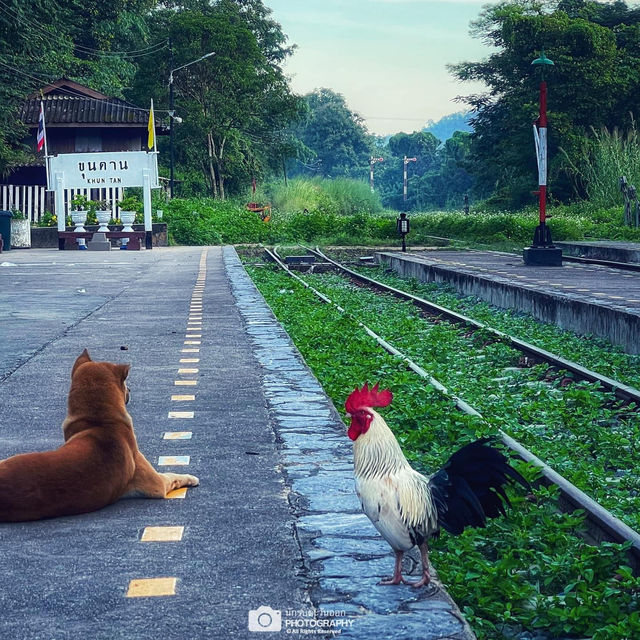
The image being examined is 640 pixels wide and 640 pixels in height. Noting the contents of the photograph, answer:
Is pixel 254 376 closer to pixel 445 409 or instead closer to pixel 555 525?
pixel 445 409

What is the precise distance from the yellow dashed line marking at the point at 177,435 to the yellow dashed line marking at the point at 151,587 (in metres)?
2.47

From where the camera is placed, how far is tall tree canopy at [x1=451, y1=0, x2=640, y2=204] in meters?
48.0

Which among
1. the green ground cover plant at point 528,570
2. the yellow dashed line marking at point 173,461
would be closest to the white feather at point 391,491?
the green ground cover plant at point 528,570

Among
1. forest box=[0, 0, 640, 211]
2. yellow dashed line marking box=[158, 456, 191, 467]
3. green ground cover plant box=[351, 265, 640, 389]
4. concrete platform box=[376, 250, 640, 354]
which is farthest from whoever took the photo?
forest box=[0, 0, 640, 211]

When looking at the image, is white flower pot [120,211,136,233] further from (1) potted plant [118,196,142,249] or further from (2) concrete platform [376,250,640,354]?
(2) concrete platform [376,250,640,354]

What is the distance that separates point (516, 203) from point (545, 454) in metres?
49.1

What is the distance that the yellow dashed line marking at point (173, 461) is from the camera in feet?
18.2

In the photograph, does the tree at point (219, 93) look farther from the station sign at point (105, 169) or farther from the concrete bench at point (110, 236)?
the station sign at point (105, 169)

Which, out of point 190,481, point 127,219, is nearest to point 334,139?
point 127,219

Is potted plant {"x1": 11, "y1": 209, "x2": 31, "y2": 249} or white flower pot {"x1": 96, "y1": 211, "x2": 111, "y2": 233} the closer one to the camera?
white flower pot {"x1": 96, "y1": 211, "x2": 111, "y2": 233}

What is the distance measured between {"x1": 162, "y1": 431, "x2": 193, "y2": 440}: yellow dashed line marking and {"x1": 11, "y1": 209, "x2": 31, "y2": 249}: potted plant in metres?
29.9

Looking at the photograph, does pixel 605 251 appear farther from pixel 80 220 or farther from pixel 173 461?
pixel 173 461

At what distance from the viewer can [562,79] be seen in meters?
48.7

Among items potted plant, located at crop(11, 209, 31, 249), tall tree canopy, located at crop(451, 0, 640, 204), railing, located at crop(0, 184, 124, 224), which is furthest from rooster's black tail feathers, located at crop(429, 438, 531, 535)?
tall tree canopy, located at crop(451, 0, 640, 204)
